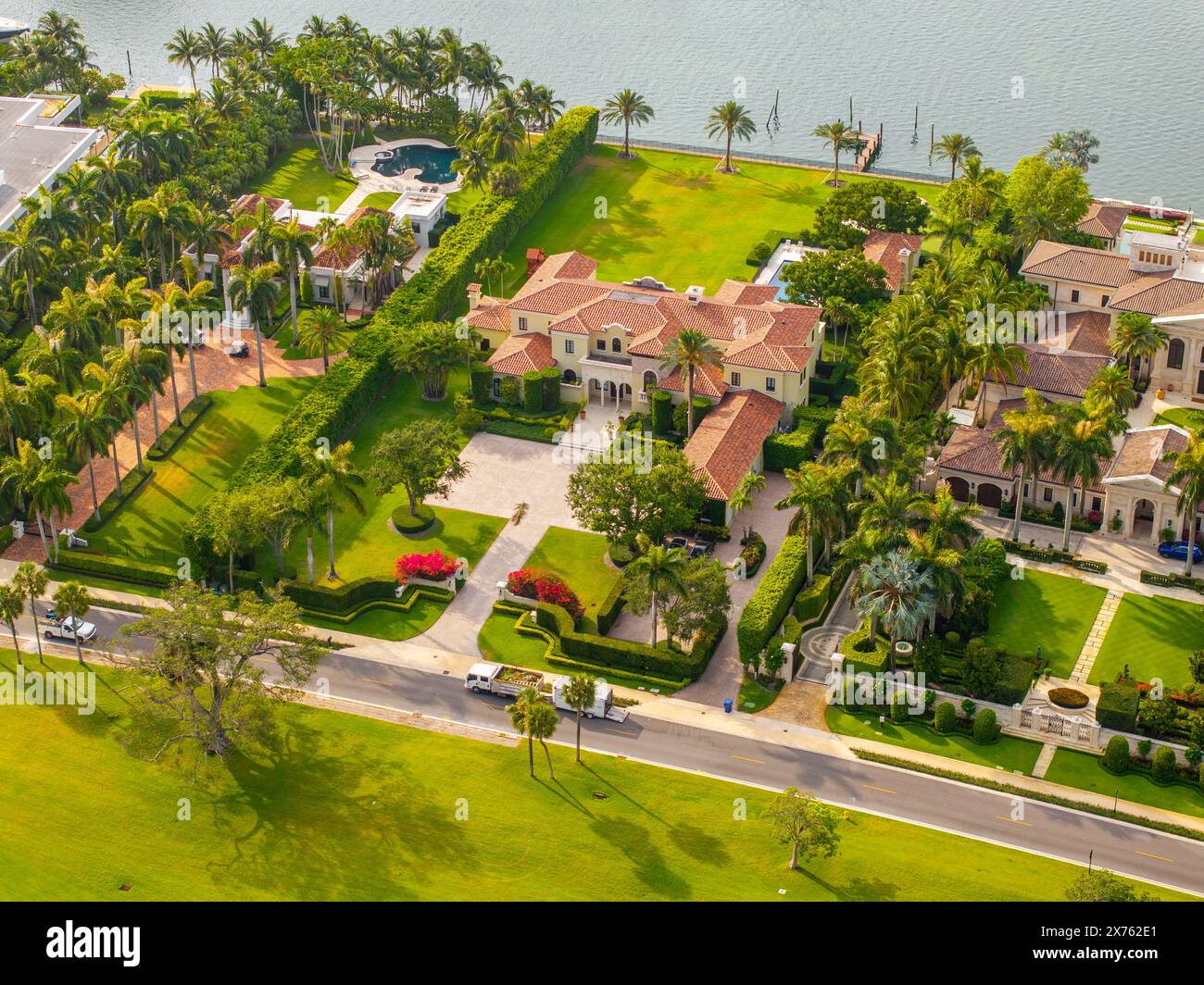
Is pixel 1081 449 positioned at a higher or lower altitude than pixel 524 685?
higher

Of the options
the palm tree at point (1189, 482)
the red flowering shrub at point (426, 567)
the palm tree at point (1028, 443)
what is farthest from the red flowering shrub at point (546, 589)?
the palm tree at point (1189, 482)

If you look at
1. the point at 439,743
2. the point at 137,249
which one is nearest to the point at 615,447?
the point at 439,743

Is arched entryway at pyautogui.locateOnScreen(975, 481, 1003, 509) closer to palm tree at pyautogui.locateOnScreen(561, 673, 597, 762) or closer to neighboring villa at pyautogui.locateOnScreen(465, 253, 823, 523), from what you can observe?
neighboring villa at pyautogui.locateOnScreen(465, 253, 823, 523)

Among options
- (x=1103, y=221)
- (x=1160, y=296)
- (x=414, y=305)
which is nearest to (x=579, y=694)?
(x=414, y=305)

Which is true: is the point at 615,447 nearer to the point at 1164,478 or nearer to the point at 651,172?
the point at 1164,478

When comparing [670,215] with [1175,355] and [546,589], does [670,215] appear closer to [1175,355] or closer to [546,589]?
[1175,355]

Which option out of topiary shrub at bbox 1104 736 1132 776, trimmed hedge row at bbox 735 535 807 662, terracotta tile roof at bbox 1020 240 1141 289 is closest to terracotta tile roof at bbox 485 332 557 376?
trimmed hedge row at bbox 735 535 807 662

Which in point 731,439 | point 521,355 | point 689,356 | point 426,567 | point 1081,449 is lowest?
point 426,567

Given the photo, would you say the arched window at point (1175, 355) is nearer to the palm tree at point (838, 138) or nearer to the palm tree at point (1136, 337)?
the palm tree at point (1136, 337)
